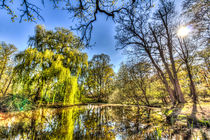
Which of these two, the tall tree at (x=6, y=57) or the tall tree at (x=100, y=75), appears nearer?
the tall tree at (x=6, y=57)

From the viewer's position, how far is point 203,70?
6.98m

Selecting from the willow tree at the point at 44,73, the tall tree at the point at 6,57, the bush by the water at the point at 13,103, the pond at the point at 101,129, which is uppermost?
the tall tree at the point at 6,57

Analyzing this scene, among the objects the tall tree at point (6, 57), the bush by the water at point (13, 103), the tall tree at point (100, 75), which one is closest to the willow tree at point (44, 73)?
the bush by the water at point (13, 103)

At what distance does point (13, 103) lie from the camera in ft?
18.9

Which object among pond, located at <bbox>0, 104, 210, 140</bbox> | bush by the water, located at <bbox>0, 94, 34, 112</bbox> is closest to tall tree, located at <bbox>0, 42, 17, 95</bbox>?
bush by the water, located at <bbox>0, 94, 34, 112</bbox>

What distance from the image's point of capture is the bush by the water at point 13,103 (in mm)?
5691

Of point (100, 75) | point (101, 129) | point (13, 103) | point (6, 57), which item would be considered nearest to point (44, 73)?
point (13, 103)

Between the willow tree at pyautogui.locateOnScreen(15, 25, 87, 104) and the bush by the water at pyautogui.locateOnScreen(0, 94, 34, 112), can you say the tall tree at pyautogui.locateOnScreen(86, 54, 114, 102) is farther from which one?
the bush by the water at pyautogui.locateOnScreen(0, 94, 34, 112)

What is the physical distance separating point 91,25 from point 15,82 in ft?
19.9

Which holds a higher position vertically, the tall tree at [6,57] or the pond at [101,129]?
the tall tree at [6,57]

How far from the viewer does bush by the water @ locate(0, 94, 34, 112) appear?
5.69 m

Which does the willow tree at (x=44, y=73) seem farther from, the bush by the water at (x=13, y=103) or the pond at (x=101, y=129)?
the pond at (x=101, y=129)

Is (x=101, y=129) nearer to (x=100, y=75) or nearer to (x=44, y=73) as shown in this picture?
(x=44, y=73)

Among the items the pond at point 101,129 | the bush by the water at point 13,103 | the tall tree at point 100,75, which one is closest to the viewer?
the pond at point 101,129
